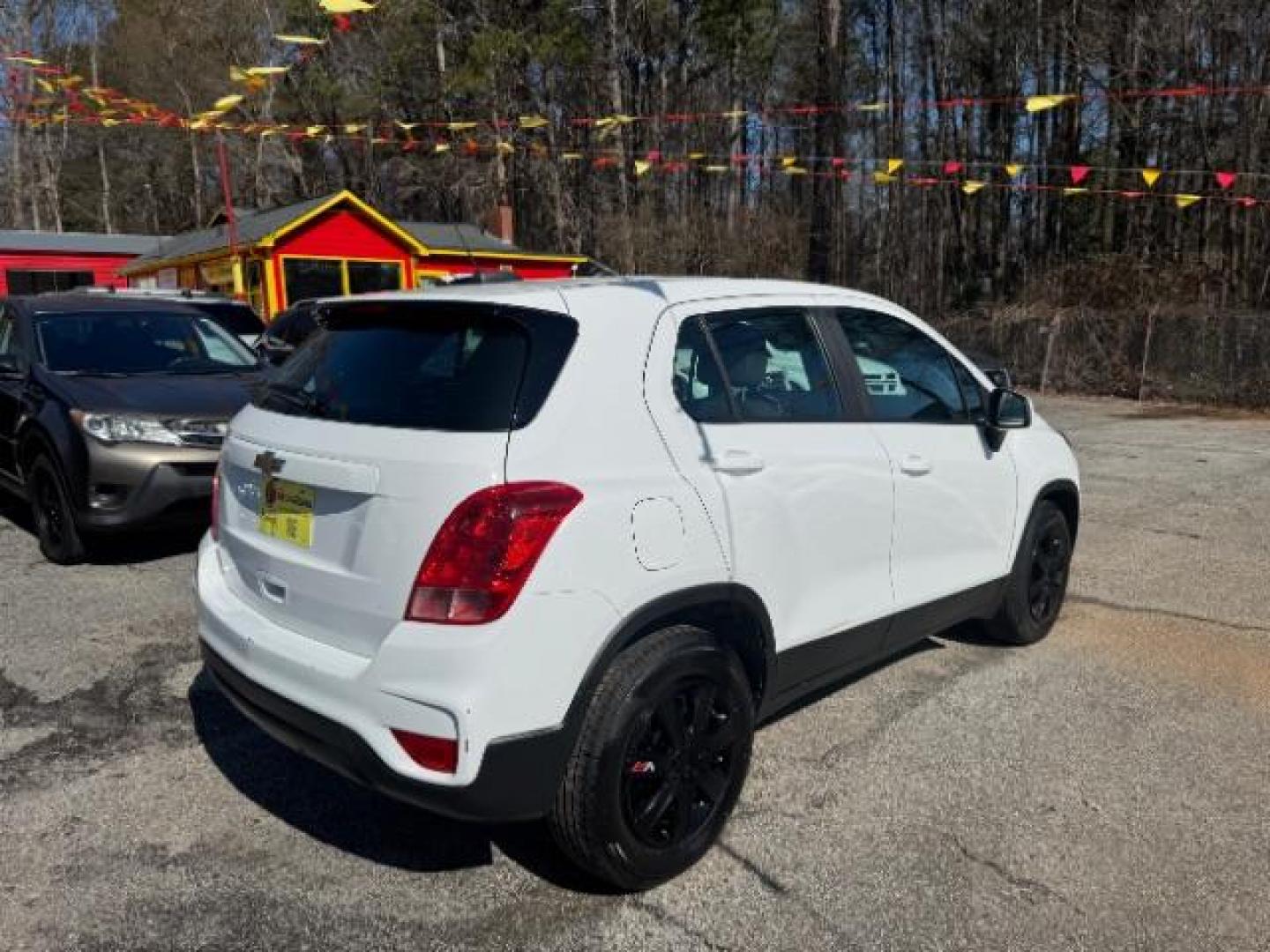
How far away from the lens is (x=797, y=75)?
34.8 meters

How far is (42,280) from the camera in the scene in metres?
36.0

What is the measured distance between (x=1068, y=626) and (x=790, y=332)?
2729 millimetres

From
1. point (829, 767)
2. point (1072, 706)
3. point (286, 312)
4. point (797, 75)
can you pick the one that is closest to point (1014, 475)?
point (1072, 706)

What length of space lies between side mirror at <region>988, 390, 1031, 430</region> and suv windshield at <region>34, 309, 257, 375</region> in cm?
507

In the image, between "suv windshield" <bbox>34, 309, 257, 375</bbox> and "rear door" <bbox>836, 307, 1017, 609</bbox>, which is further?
"suv windshield" <bbox>34, 309, 257, 375</bbox>

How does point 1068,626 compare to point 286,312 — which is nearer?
point 1068,626

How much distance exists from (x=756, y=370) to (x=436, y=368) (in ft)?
3.59

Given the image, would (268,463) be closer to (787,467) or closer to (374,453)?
(374,453)

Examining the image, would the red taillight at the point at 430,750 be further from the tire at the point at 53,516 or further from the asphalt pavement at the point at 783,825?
the tire at the point at 53,516

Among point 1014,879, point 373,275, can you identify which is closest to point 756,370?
point 1014,879

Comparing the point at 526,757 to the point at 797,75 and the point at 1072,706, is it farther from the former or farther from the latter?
the point at 797,75

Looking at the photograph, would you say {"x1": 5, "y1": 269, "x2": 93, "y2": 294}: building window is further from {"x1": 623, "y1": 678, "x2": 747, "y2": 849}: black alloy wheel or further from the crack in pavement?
the crack in pavement

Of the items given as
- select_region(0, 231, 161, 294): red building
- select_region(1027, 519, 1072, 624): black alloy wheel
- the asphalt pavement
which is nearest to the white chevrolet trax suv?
the asphalt pavement

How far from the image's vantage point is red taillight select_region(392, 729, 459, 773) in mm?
2393
